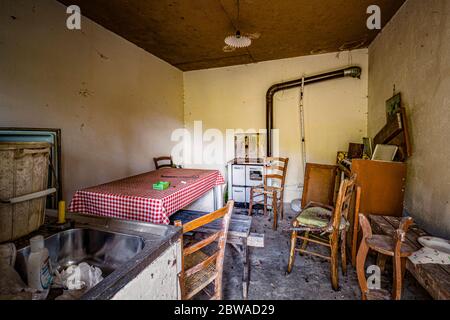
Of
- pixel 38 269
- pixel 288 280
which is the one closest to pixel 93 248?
pixel 38 269

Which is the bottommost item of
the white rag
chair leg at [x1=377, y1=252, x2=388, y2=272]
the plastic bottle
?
chair leg at [x1=377, y1=252, x2=388, y2=272]

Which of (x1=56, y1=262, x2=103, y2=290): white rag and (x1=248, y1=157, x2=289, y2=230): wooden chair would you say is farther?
(x1=248, y1=157, x2=289, y2=230): wooden chair

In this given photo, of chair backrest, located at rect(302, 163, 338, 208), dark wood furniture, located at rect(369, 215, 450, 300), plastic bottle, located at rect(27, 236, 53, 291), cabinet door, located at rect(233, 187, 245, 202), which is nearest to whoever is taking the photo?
plastic bottle, located at rect(27, 236, 53, 291)

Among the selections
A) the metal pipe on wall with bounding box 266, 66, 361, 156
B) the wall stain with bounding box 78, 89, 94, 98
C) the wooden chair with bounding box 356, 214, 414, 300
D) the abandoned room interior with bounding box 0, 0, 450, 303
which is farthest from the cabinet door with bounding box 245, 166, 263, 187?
the wall stain with bounding box 78, 89, 94, 98

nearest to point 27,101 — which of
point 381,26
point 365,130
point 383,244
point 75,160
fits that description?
point 75,160

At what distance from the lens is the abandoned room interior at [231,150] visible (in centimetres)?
108

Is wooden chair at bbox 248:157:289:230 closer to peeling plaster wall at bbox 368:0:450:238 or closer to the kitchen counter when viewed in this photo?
peeling plaster wall at bbox 368:0:450:238

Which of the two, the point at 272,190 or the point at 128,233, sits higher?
the point at 128,233

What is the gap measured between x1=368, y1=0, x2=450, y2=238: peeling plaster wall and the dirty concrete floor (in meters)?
0.74

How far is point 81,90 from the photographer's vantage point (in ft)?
8.85

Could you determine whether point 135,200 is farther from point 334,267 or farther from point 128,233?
point 334,267

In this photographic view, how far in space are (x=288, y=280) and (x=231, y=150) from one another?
9.96ft

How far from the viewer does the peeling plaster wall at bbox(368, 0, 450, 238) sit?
6.02ft
